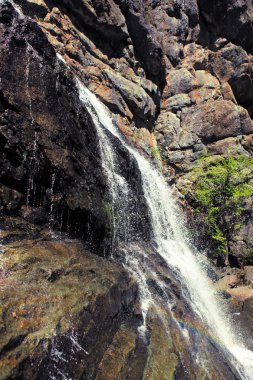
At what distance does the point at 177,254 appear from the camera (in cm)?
1728

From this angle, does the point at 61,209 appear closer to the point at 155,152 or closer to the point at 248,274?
the point at 248,274

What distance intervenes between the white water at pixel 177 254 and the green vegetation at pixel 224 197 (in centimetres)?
219

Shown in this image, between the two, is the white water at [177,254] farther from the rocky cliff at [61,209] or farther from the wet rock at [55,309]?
the wet rock at [55,309]

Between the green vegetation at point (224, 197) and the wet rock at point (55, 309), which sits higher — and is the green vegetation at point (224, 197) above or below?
above

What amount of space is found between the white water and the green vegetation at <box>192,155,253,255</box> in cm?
219

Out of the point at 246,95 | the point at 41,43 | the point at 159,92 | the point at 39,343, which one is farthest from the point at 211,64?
the point at 39,343

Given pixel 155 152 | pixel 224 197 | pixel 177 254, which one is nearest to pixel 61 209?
pixel 177 254

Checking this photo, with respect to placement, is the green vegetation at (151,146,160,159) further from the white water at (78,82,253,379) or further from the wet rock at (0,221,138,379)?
the wet rock at (0,221,138,379)

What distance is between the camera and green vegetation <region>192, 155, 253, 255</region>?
883 inches

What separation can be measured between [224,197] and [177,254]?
24.2 ft

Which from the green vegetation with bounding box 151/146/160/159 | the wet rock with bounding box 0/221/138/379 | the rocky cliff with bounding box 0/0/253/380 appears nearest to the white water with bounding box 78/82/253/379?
the rocky cliff with bounding box 0/0/253/380

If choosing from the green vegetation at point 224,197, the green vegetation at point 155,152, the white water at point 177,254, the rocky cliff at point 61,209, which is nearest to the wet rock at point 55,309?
the rocky cliff at point 61,209

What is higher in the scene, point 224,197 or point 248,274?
point 224,197

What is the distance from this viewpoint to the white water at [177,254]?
1216cm
